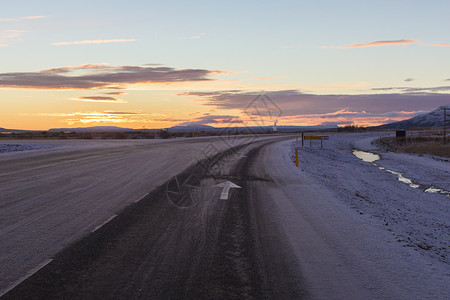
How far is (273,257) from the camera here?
19.6 feet

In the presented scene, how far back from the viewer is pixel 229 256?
19.7 feet

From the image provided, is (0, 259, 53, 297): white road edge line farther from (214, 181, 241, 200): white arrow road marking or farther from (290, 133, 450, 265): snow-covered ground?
(290, 133, 450, 265): snow-covered ground

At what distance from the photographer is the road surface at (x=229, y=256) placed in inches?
189

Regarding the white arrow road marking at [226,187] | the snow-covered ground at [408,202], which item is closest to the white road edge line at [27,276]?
the white arrow road marking at [226,187]

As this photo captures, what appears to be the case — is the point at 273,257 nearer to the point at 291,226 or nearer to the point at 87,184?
the point at 291,226

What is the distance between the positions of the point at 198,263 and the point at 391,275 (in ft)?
9.39

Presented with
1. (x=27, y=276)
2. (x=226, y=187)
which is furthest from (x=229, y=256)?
(x=226, y=187)

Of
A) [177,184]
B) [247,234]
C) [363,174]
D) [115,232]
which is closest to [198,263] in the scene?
[247,234]

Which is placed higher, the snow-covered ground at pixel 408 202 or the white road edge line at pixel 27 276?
the white road edge line at pixel 27 276

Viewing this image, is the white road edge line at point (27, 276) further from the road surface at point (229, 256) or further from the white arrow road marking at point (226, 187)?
the white arrow road marking at point (226, 187)

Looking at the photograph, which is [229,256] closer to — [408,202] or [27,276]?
[27,276]

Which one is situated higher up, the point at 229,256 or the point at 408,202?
the point at 229,256

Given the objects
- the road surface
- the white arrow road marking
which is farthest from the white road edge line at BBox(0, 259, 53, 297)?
the white arrow road marking

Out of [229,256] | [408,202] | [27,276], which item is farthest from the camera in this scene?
[408,202]
